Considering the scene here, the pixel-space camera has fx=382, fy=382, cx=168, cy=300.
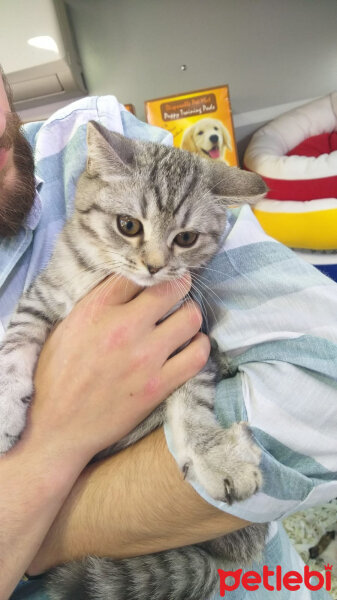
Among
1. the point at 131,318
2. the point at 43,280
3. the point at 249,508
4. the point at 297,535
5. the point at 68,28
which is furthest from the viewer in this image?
the point at 68,28

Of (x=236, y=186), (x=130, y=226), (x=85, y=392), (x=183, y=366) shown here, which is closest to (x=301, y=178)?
(x=236, y=186)

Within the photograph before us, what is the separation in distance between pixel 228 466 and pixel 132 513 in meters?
0.17

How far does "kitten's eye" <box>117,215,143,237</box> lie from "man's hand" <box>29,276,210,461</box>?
119 mm

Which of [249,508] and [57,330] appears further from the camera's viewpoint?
[57,330]

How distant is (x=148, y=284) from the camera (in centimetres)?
71

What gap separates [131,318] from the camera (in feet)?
2.21

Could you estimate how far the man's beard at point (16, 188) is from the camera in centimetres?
77

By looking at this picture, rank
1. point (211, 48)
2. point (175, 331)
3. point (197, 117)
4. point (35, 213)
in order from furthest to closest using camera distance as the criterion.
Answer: point (211, 48) < point (197, 117) < point (35, 213) < point (175, 331)

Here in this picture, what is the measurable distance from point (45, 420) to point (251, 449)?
336 mm

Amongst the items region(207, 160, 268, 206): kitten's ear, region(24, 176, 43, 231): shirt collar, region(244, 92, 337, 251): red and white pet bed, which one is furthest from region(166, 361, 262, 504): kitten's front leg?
region(244, 92, 337, 251): red and white pet bed

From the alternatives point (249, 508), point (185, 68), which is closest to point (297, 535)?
point (249, 508)

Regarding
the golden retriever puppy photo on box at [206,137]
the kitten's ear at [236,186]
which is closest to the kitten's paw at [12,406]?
the kitten's ear at [236,186]

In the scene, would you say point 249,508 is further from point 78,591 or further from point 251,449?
point 78,591

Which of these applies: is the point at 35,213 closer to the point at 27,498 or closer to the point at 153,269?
the point at 153,269
